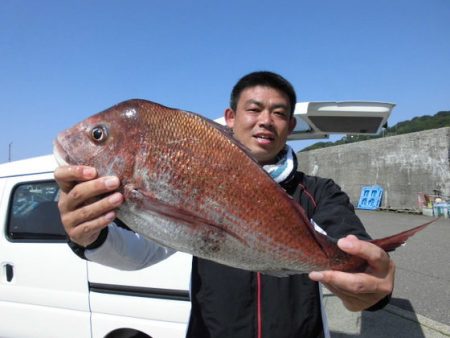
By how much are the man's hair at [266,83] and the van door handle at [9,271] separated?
2.87 metres

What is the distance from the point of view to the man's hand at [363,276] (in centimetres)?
135

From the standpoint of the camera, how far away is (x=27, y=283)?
12.0 feet

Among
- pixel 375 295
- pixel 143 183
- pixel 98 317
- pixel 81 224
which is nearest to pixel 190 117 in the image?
pixel 143 183

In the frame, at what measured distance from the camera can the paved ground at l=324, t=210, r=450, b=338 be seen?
4137 mm

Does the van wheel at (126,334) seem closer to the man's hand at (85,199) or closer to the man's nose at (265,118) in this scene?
the man's hand at (85,199)

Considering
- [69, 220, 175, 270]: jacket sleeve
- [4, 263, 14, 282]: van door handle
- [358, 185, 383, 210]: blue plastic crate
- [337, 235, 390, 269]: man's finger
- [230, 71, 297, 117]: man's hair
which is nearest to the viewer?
[337, 235, 390, 269]: man's finger

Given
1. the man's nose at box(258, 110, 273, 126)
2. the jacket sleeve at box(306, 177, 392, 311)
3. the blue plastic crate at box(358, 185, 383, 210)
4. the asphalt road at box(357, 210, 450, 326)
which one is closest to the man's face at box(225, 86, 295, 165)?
the man's nose at box(258, 110, 273, 126)

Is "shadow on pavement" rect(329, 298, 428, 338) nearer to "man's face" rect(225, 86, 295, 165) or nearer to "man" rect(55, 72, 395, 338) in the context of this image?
"man" rect(55, 72, 395, 338)

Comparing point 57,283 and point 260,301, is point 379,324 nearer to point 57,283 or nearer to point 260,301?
point 260,301

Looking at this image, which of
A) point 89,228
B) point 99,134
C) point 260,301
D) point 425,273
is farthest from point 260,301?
point 425,273

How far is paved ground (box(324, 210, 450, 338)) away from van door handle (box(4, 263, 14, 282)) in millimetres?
3381

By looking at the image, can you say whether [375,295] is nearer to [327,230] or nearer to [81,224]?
[327,230]

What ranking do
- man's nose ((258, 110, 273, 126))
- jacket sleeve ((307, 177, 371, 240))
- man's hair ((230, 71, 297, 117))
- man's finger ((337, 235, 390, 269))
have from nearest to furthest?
man's finger ((337, 235, 390, 269)) < jacket sleeve ((307, 177, 371, 240)) < man's nose ((258, 110, 273, 126)) < man's hair ((230, 71, 297, 117))

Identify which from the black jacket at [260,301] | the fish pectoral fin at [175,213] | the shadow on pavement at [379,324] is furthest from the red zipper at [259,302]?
the shadow on pavement at [379,324]
